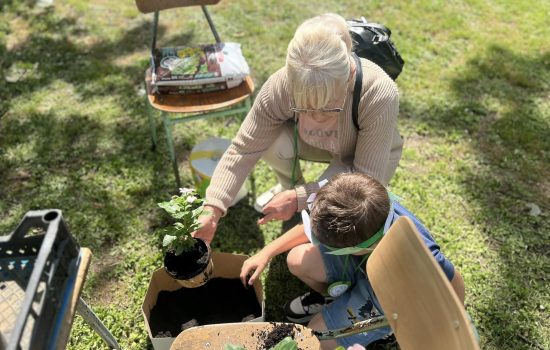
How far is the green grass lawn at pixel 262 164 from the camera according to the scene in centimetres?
244

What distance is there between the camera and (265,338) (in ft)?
5.21

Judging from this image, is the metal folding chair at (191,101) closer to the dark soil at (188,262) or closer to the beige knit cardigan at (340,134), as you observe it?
the beige knit cardigan at (340,134)

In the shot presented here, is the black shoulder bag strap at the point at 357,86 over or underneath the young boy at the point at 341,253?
over

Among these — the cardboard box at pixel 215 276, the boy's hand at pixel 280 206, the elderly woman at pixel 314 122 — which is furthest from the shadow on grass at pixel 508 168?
the cardboard box at pixel 215 276

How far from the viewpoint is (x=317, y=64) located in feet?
5.57

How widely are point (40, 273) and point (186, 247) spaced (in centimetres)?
83

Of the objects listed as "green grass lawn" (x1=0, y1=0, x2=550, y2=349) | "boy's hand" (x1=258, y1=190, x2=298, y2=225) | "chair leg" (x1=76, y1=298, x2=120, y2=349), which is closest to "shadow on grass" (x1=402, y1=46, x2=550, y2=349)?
"green grass lawn" (x1=0, y1=0, x2=550, y2=349)

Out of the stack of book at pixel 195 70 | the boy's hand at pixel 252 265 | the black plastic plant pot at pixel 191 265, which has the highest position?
the stack of book at pixel 195 70

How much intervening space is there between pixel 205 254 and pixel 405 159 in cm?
174

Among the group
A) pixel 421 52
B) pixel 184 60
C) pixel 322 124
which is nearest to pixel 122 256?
pixel 184 60

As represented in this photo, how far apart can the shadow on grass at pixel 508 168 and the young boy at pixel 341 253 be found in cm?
73

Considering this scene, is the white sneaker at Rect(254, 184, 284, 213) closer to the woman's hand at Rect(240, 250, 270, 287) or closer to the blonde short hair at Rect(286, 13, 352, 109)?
the woman's hand at Rect(240, 250, 270, 287)

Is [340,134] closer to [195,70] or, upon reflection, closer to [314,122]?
[314,122]

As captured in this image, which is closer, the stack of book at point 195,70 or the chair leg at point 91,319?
the chair leg at point 91,319
